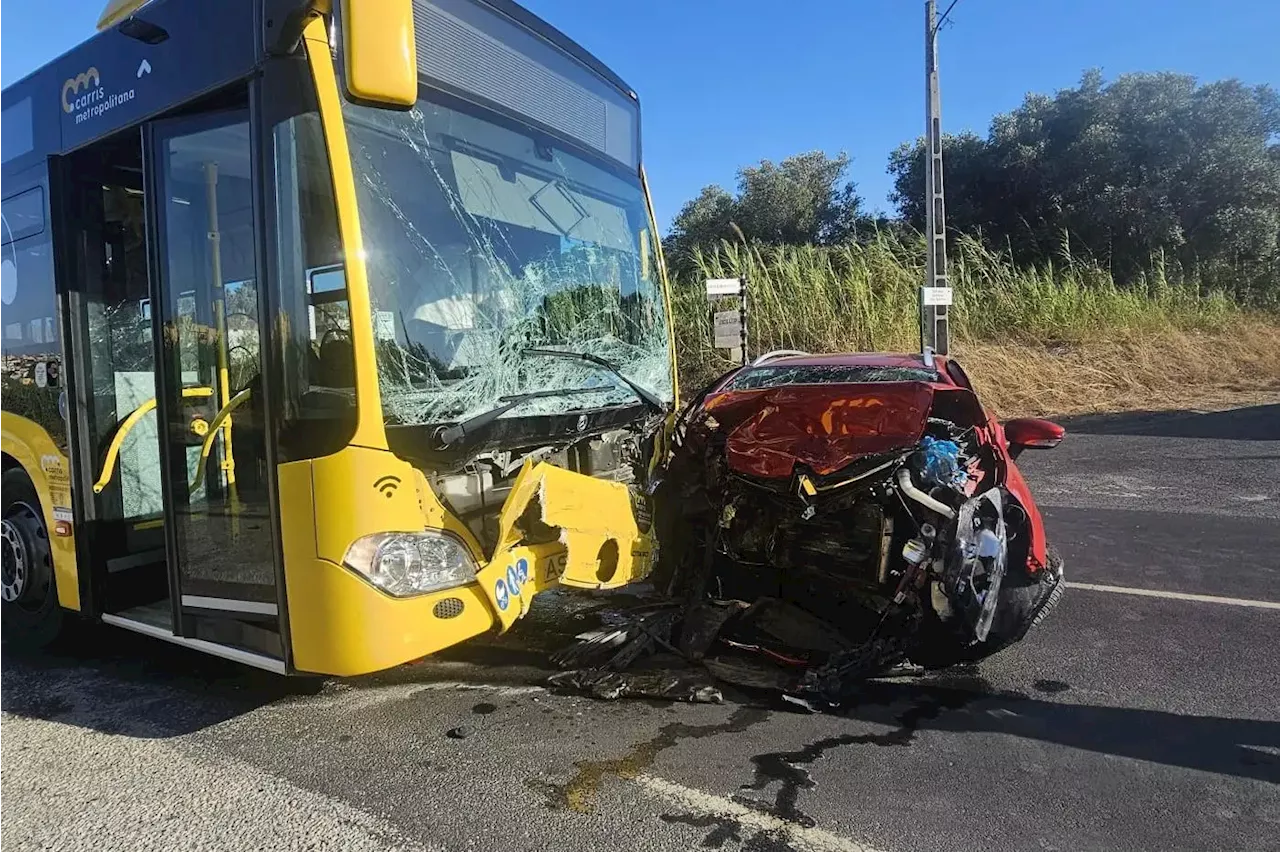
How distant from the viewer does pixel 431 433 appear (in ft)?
10.5

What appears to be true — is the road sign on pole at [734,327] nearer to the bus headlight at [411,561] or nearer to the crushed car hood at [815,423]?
the crushed car hood at [815,423]

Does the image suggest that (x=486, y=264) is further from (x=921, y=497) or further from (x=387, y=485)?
(x=921, y=497)

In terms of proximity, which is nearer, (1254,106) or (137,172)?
(137,172)

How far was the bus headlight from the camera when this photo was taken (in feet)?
9.85

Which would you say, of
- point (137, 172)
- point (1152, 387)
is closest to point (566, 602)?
point (137, 172)

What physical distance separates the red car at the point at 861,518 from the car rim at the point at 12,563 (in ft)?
12.0

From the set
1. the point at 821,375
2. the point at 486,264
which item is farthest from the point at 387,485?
the point at 821,375

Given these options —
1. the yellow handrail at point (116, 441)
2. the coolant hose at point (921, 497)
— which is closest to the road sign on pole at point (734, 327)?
the coolant hose at point (921, 497)

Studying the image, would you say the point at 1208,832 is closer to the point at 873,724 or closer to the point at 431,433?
the point at 873,724

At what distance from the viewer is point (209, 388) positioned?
379 centimetres

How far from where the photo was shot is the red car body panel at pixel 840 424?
4.04 meters

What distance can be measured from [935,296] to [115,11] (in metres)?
10.7

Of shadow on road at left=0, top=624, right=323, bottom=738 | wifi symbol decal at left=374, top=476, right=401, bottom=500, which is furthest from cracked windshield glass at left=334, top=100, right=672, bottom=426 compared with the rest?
shadow on road at left=0, top=624, right=323, bottom=738

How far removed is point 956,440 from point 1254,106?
23110mm
